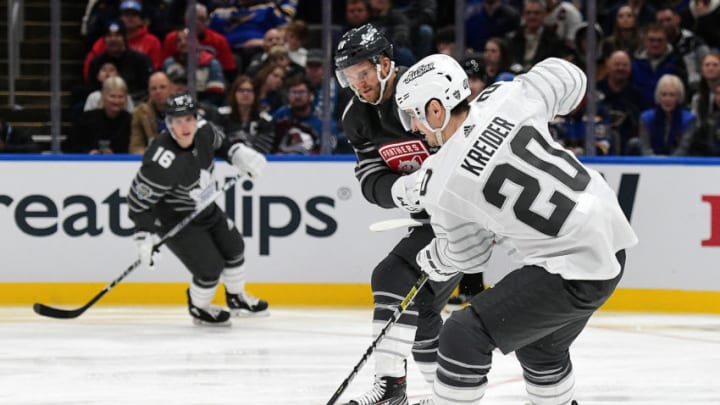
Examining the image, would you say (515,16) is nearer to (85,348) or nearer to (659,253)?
(659,253)

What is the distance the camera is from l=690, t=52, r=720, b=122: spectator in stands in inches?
291

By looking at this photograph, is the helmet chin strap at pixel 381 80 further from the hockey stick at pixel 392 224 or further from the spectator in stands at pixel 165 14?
the spectator in stands at pixel 165 14

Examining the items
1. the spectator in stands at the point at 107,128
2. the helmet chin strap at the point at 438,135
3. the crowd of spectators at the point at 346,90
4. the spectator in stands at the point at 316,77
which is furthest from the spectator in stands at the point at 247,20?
the helmet chin strap at the point at 438,135

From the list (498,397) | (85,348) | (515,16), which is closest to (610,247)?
(498,397)

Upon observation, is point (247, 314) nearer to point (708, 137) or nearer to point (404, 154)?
point (708, 137)

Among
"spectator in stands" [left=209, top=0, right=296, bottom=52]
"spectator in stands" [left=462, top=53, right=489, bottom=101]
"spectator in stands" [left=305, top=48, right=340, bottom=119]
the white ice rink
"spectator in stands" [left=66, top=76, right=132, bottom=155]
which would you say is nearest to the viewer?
the white ice rink

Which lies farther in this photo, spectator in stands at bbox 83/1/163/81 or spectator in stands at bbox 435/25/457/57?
spectator in stands at bbox 83/1/163/81

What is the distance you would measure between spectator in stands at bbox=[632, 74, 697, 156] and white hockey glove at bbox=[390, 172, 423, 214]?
11.0 ft

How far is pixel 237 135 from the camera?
7562 millimetres

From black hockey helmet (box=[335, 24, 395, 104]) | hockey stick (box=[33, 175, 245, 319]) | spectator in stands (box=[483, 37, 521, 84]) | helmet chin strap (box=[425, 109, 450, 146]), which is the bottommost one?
hockey stick (box=[33, 175, 245, 319])

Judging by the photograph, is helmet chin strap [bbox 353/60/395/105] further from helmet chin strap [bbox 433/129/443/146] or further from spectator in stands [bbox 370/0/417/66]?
spectator in stands [bbox 370/0/417/66]

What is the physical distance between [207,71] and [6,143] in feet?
3.78

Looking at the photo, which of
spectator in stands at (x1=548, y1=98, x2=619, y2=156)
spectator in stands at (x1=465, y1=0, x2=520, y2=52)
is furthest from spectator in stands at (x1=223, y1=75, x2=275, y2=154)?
spectator in stands at (x1=548, y1=98, x2=619, y2=156)

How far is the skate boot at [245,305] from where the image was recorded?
273 inches
